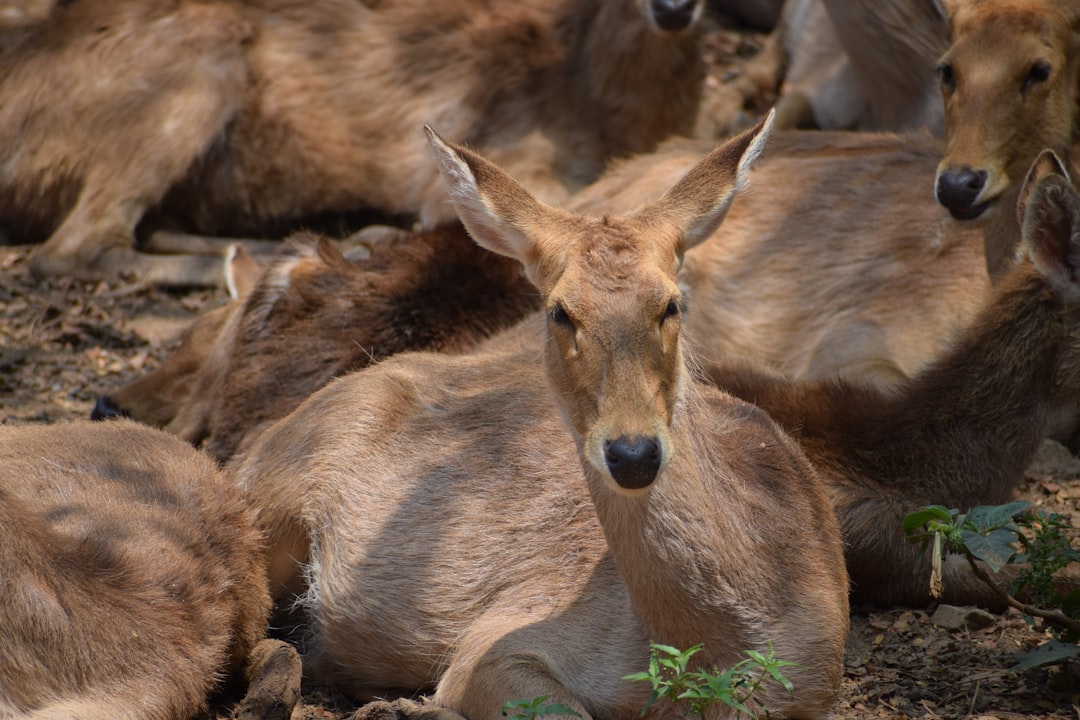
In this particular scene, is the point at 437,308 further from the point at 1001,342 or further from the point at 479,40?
the point at 479,40

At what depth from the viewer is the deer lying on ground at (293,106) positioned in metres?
8.54

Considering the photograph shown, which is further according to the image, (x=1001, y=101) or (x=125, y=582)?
(x=1001, y=101)

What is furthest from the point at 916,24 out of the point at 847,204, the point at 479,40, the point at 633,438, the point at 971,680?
the point at 633,438

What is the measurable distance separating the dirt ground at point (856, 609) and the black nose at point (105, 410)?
0.19m

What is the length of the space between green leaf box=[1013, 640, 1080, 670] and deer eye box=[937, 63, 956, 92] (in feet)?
8.18

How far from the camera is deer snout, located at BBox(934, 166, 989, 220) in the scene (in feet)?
18.9

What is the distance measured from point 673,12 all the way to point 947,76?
2.52 meters

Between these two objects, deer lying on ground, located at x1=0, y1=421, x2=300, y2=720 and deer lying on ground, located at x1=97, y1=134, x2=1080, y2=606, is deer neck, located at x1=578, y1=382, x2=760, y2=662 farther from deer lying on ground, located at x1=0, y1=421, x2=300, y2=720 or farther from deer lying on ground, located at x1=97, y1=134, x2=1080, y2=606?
deer lying on ground, located at x1=0, y1=421, x2=300, y2=720

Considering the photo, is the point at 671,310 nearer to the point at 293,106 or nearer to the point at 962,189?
the point at 962,189

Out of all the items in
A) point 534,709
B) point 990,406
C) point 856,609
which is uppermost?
point 990,406

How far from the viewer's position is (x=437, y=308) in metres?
6.14

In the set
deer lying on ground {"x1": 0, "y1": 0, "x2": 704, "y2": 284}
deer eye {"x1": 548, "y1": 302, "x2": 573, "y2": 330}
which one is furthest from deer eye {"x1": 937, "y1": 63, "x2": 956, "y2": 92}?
deer eye {"x1": 548, "y1": 302, "x2": 573, "y2": 330}

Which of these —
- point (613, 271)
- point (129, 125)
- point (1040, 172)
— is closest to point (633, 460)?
point (613, 271)

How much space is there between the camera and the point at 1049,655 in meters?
4.41
